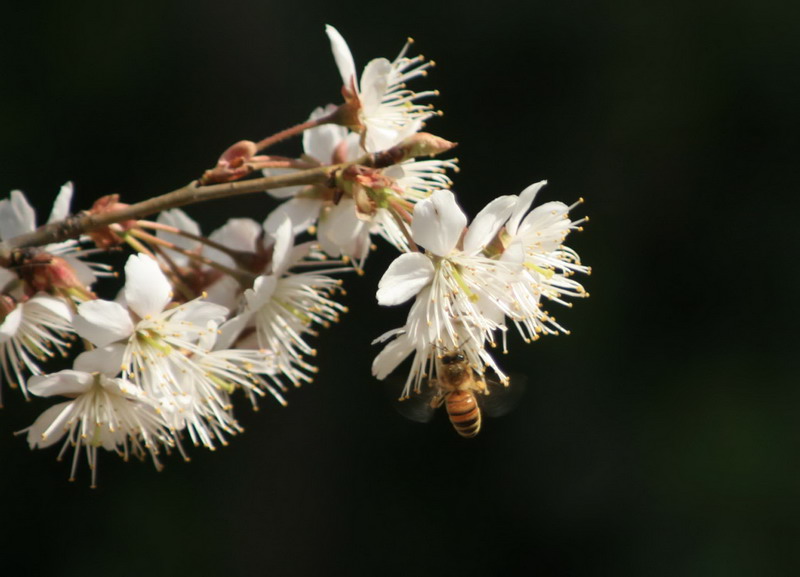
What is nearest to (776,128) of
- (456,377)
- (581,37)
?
(581,37)

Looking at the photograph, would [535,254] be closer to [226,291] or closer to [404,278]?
[404,278]

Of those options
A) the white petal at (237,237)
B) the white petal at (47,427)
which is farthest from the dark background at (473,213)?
the white petal at (47,427)

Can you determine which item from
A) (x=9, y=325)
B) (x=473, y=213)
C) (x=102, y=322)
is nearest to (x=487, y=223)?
(x=102, y=322)

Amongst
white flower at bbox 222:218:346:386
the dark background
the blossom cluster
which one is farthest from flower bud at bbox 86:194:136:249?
the dark background

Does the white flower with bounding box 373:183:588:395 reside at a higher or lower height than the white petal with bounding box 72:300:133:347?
lower

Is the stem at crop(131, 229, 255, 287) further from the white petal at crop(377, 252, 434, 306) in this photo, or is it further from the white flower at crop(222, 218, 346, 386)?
the white petal at crop(377, 252, 434, 306)

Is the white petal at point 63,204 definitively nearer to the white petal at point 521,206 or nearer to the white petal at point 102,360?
the white petal at point 102,360

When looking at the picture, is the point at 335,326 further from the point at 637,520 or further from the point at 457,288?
the point at 457,288
